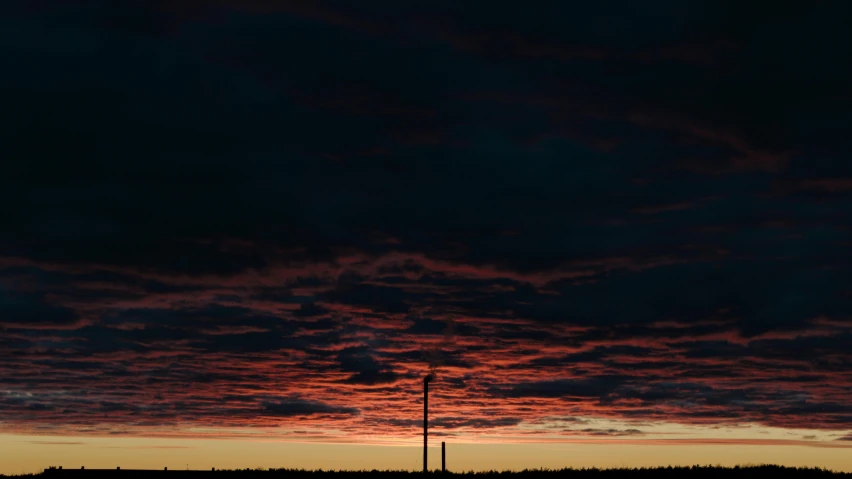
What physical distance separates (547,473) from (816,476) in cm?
1674

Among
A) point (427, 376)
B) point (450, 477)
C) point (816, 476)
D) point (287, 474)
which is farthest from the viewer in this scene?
point (427, 376)

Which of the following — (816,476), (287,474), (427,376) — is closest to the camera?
(816,476)

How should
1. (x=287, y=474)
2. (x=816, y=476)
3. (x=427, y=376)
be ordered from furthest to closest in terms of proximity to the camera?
(x=427, y=376)
(x=287, y=474)
(x=816, y=476)

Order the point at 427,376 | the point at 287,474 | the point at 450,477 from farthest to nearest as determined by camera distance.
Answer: the point at 427,376
the point at 287,474
the point at 450,477

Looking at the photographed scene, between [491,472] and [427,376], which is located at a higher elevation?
[427,376]

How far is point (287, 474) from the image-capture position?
56469mm

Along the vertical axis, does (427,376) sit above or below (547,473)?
above

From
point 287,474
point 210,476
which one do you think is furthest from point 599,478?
point 210,476

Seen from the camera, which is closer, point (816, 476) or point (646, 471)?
point (816, 476)

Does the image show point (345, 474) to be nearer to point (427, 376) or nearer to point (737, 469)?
point (427, 376)

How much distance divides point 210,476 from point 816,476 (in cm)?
3965

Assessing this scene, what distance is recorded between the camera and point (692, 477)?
4972 cm

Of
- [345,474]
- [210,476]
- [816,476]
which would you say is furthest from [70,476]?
[816,476]

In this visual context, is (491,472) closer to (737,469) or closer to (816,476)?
(737,469)
